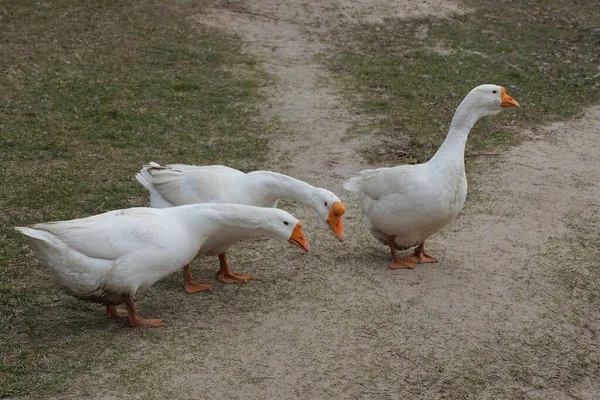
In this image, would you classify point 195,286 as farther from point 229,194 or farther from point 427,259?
point 427,259

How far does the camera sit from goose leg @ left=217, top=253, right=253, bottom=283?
589cm

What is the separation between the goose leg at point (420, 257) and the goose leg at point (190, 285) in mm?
1541

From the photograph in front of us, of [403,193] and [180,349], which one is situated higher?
[403,193]

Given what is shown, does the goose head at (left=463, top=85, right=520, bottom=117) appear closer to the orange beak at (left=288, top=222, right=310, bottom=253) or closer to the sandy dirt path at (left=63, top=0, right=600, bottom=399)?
the sandy dirt path at (left=63, top=0, right=600, bottom=399)

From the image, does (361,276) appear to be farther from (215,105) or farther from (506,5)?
(506,5)

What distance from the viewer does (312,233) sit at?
6742mm

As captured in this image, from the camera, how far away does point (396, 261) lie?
6137mm

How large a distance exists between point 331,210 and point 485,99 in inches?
59.4

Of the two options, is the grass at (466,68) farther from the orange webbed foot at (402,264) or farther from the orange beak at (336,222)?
the orange beak at (336,222)

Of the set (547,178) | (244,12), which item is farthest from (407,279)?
(244,12)

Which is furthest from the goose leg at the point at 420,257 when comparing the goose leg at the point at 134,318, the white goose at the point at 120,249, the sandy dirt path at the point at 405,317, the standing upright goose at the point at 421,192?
the goose leg at the point at 134,318

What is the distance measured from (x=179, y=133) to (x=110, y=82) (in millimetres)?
1931

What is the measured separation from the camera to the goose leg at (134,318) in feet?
16.5

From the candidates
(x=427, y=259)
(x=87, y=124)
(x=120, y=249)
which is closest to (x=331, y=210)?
(x=427, y=259)
